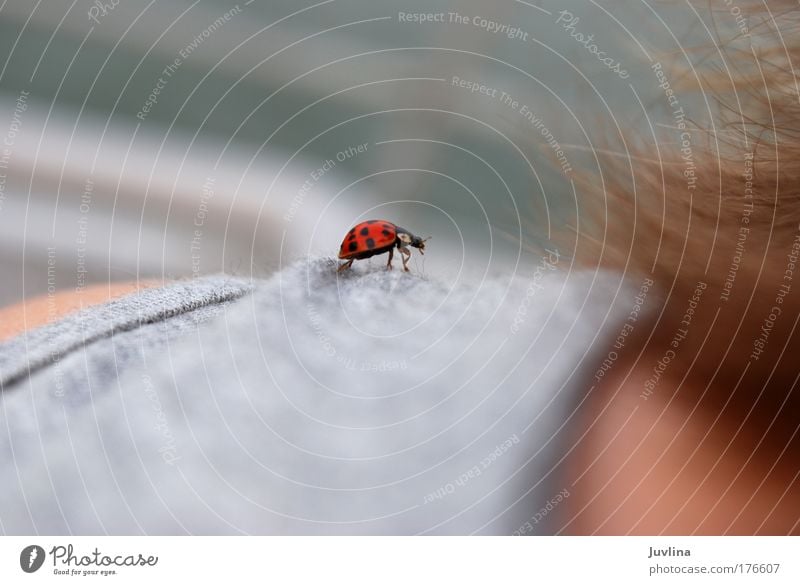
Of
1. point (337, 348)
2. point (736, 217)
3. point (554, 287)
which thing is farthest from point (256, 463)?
point (736, 217)

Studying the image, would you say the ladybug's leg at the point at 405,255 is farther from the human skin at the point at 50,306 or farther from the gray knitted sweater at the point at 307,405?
the human skin at the point at 50,306

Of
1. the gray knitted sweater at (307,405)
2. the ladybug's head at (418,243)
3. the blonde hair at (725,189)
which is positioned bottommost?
the gray knitted sweater at (307,405)

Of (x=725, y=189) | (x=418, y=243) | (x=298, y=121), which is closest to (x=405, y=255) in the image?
(x=418, y=243)
